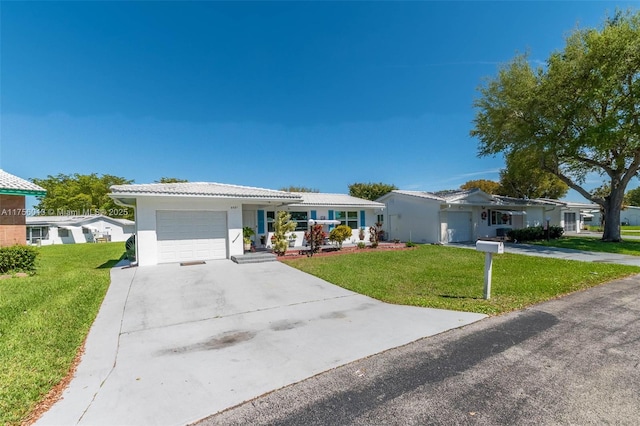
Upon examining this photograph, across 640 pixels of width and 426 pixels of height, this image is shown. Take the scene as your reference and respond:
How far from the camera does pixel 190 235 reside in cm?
1213

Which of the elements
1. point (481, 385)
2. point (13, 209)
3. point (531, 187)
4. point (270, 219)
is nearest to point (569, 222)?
point (531, 187)

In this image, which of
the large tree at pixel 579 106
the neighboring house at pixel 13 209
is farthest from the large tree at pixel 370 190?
the neighboring house at pixel 13 209

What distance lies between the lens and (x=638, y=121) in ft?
53.3

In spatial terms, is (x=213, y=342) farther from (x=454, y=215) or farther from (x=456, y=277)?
(x=454, y=215)

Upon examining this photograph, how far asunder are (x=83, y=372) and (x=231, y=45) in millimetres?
16421

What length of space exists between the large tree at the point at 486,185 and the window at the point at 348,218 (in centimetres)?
2841

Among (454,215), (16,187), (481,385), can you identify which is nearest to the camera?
(481,385)

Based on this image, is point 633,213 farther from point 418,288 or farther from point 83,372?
point 83,372

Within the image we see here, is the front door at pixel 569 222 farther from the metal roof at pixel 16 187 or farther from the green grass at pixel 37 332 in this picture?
the metal roof at pixel 16 187

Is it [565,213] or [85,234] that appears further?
[85,234]

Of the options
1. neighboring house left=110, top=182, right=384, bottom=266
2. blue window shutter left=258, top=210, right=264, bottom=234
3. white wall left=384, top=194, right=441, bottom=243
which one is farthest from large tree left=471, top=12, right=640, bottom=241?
blue window shutter left=258, top=210, right=264, bottom=234

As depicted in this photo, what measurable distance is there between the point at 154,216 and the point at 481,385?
11.8 meters

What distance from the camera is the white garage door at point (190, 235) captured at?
11.6 meters

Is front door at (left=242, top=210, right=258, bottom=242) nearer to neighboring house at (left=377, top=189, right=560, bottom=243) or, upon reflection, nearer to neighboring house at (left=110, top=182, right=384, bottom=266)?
neighboring house at (left=110, top=182, right=384, bottom=266)
